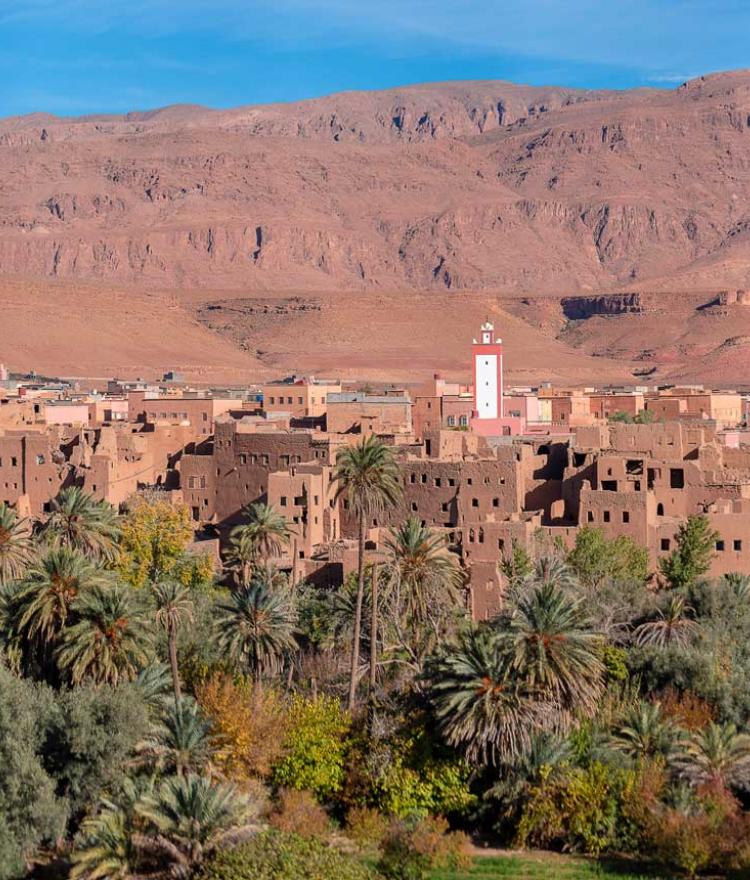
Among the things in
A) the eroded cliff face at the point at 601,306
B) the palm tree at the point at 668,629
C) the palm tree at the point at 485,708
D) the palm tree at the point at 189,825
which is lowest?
the palm tree at the point at 189,825

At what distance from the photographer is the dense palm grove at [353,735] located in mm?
24641

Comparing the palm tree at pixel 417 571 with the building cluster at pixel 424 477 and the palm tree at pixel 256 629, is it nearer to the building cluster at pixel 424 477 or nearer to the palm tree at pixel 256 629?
the palm tree at pixel 256 629

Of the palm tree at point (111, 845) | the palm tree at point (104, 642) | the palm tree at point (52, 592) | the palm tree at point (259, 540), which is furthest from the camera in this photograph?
the palm tree at point (259, 540)

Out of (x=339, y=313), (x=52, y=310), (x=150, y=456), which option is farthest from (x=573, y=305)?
(x=150, y=456)

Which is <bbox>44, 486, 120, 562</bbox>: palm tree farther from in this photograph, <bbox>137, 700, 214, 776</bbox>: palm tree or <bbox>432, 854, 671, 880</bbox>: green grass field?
<bbox>432, 854, 671, 880</bbox>: green grass field

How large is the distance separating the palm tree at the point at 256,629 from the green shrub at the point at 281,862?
6014mm

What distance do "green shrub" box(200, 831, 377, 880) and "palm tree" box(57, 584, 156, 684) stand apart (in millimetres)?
5321

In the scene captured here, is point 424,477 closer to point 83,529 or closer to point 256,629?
point 83,529

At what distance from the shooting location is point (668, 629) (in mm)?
34000

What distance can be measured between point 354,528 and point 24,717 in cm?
1865

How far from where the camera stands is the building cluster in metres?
40.2

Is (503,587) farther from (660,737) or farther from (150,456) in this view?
(150,456)

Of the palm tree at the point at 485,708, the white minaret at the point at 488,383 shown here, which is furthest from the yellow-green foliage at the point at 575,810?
the white minaret at the point at 488,383

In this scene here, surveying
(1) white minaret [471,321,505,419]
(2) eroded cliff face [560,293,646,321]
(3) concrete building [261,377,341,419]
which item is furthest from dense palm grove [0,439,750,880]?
(2) eroded cliff face [560,293,646,321]
